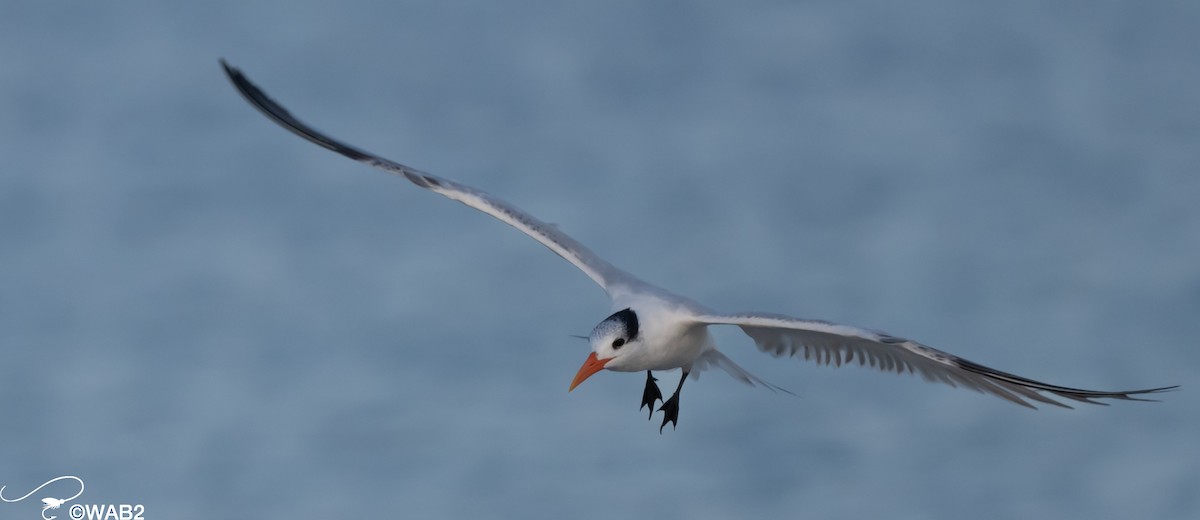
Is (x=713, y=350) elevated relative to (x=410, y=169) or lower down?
lower down

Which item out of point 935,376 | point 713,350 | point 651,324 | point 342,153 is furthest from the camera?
point 342,153

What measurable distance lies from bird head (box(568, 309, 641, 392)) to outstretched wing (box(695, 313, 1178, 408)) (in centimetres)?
65

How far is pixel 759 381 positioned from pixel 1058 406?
3586 millimetres

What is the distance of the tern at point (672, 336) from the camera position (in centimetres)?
1320

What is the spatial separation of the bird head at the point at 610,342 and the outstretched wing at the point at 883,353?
65 centimetres

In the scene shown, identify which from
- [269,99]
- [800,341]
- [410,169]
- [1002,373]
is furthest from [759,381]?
[269,99]

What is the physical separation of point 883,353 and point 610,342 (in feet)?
8.13

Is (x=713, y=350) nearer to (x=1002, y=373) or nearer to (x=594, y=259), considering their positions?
(x=594, y=259)

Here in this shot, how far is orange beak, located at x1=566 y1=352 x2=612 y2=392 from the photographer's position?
14.8 metres

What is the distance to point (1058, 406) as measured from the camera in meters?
12.8

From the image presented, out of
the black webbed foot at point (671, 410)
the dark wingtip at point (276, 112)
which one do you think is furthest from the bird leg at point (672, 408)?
the dark wingtip at point (276, 112)

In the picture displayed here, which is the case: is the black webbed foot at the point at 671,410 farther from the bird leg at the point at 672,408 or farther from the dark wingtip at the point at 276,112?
the dark wingtip at the point at 276,112

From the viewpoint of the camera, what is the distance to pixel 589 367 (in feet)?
48.9

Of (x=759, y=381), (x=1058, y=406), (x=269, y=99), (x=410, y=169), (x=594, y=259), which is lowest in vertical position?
(x=1058, y=406)
